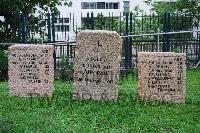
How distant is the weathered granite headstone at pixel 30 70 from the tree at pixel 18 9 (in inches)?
330

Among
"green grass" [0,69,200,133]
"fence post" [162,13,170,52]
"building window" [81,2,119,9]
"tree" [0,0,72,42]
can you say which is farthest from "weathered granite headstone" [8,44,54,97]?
"building window" [81,2,119,9]

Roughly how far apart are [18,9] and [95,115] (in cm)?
1111

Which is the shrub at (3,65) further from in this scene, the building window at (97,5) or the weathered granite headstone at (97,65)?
the building window at (97,5)

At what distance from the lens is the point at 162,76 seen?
10.8 meters

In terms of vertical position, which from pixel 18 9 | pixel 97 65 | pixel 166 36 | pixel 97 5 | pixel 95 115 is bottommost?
pixel 95 115

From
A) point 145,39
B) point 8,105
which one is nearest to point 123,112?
point 8,105

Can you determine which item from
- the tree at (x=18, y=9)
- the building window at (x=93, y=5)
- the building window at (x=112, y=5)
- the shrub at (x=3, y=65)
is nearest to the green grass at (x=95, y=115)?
the shrub at (x=3, y=65)

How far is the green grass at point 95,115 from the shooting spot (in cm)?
832

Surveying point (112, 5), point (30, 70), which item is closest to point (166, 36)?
point (30, 70)

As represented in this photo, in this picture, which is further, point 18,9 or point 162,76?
point 18,9

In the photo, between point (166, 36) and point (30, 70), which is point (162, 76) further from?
point (166, 36)

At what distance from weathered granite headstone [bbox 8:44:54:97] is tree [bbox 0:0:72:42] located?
8375mm

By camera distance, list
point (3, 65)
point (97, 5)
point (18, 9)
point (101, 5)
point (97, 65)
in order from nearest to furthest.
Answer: point (97, 65), point (3, 65), point (18, 9), point (97, 5), point (101, 5)

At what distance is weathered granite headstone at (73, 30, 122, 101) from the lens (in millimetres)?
10484
